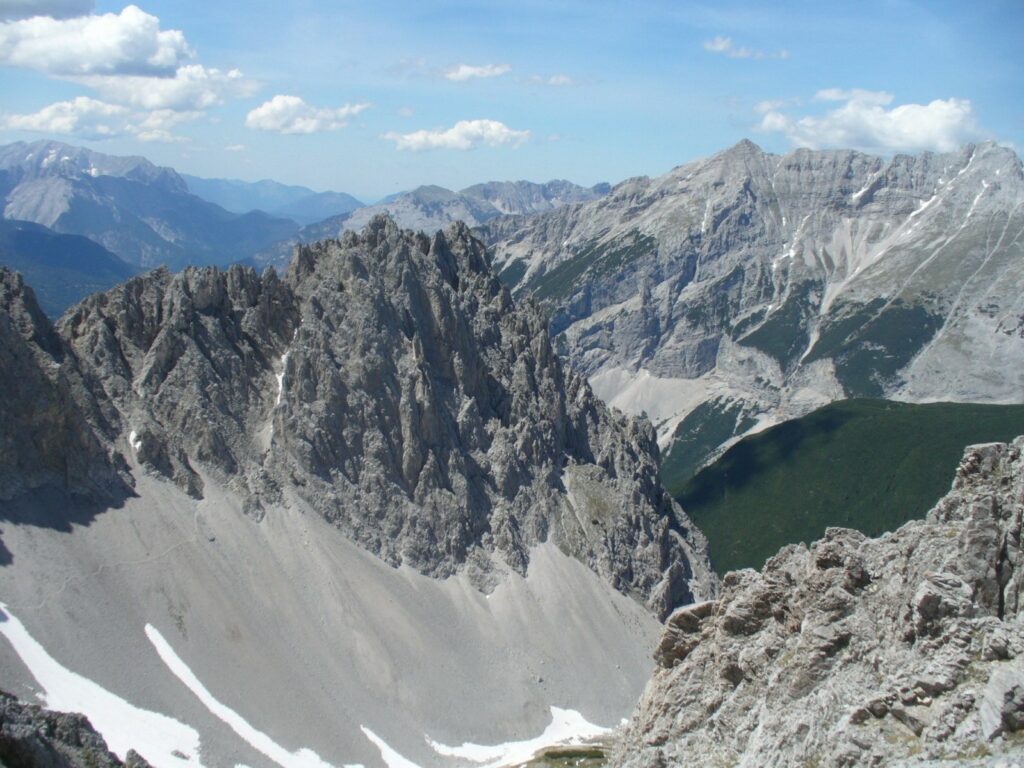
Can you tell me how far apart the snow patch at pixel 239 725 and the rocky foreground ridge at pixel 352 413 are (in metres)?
23.0

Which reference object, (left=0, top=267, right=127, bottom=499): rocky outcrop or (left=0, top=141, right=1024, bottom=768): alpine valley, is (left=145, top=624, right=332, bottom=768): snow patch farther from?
(left=0, top=267, right=127, bottom=499): rocky outcrop

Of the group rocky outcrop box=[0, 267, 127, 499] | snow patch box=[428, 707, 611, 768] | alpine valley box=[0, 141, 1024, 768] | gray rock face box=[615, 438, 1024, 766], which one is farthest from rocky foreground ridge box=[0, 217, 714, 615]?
gray rock face box=[615, 438, 1024, 766]

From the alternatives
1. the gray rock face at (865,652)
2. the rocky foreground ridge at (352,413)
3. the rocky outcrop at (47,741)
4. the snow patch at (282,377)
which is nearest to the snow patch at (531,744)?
the rocky foreground ridge at (352,413)

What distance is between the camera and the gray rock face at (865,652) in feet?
90.7

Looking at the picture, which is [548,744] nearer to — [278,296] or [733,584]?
[733,584]

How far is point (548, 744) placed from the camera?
11100cm

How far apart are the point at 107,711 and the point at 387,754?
96.1 feet

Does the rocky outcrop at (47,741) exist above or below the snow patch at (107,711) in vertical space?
above

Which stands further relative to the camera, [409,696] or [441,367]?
[441,367]

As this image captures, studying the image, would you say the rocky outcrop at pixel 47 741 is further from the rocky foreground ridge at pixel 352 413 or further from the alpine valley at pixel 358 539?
the rocky foreground ridge at pixel 352 413

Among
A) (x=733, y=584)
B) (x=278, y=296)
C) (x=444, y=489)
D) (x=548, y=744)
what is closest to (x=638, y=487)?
(x=444, y=489)

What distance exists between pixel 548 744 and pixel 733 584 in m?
66.9

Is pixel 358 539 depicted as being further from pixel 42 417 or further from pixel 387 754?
pixel 42 417

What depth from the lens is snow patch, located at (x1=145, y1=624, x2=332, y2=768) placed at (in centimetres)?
9481
